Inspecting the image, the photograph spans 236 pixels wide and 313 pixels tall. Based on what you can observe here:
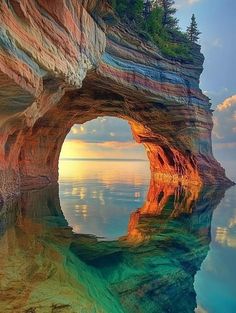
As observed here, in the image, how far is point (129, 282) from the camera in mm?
8305

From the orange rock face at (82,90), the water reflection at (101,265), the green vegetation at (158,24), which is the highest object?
the green vegetation at (158,24)

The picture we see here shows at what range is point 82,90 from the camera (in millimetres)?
24719

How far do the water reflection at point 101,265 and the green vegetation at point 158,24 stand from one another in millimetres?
15954

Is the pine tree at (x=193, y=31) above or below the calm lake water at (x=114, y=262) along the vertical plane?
above

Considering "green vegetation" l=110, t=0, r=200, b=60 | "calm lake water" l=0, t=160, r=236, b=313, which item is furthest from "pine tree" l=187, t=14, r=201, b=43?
"calm lake water" l=0, t=160, r=236, b=313

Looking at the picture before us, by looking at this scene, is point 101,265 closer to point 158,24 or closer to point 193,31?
point 158,24

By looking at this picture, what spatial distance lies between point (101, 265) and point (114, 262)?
52cm

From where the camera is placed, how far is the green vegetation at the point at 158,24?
1017 inches

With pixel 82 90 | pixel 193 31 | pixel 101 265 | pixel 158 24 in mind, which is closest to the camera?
pixel 101 265

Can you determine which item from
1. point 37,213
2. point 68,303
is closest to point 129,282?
point 68,303

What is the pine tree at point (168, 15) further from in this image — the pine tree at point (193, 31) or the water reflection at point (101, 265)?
the water reflection at point (101, 265)

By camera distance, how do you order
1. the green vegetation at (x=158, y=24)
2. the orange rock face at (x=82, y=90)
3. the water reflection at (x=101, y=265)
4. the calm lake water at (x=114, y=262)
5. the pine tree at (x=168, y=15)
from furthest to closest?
the pine tree at (x=168, y=15) → the green vegetation at (x=158, y=24) → the orange rock face at (x=82, y=90) → the calm lake water at (x=114, y=262) → the water reflection at (x=101, y=265)

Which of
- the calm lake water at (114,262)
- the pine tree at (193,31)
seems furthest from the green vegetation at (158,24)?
the calm lake water at (114,262)

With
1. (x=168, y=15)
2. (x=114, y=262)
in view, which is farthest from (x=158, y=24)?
(x=114, y=262)
